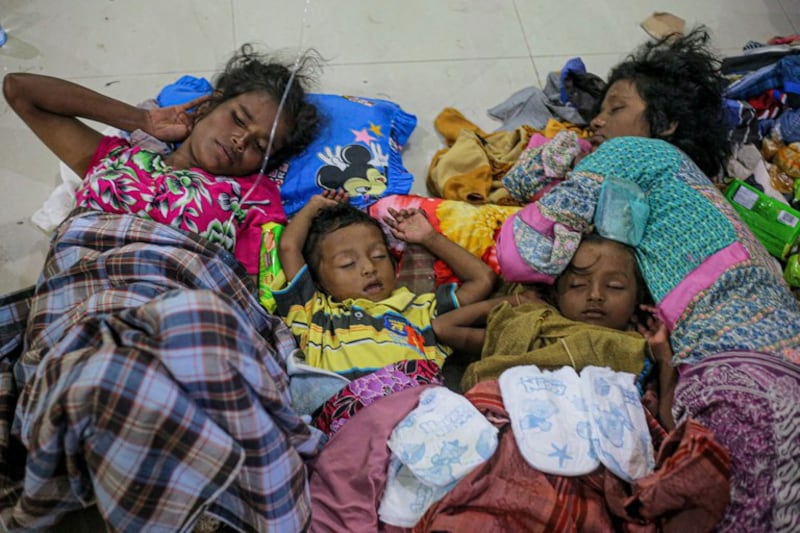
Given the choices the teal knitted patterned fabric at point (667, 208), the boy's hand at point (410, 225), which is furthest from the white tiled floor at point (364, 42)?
the teal knitted patterned fabric at point (667, 208)

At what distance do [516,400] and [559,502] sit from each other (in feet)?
0.68

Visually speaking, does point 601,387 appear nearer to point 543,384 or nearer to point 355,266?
point 543,384

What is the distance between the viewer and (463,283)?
169cm

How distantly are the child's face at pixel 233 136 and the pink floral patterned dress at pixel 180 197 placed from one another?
4cm

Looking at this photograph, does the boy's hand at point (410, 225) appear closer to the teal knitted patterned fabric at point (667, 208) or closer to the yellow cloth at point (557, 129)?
the teal knitted patterned fabric at point (667, 208)

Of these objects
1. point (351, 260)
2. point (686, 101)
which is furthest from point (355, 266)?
point (686, 101)

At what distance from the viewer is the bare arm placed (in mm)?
1578

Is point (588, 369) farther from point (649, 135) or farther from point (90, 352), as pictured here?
point (90, 352)

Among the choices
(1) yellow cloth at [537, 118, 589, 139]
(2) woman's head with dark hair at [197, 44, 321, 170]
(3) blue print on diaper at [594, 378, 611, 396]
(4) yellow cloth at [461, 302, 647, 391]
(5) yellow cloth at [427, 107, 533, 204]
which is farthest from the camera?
(1) yellow cloth at [537, 118, 589, 139]

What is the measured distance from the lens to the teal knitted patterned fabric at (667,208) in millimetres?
1506

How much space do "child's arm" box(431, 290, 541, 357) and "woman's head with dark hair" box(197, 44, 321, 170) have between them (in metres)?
0.67

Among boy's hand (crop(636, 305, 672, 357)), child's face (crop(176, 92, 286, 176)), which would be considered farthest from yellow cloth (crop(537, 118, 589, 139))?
child's face (crop(176, 92, 286, 176))

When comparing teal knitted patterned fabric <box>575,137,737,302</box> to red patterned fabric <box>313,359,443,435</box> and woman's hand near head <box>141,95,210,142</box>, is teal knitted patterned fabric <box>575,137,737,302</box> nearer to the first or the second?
red patterned fabric <box>313,359,443,435</box>

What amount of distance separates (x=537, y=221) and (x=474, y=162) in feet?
1.31
